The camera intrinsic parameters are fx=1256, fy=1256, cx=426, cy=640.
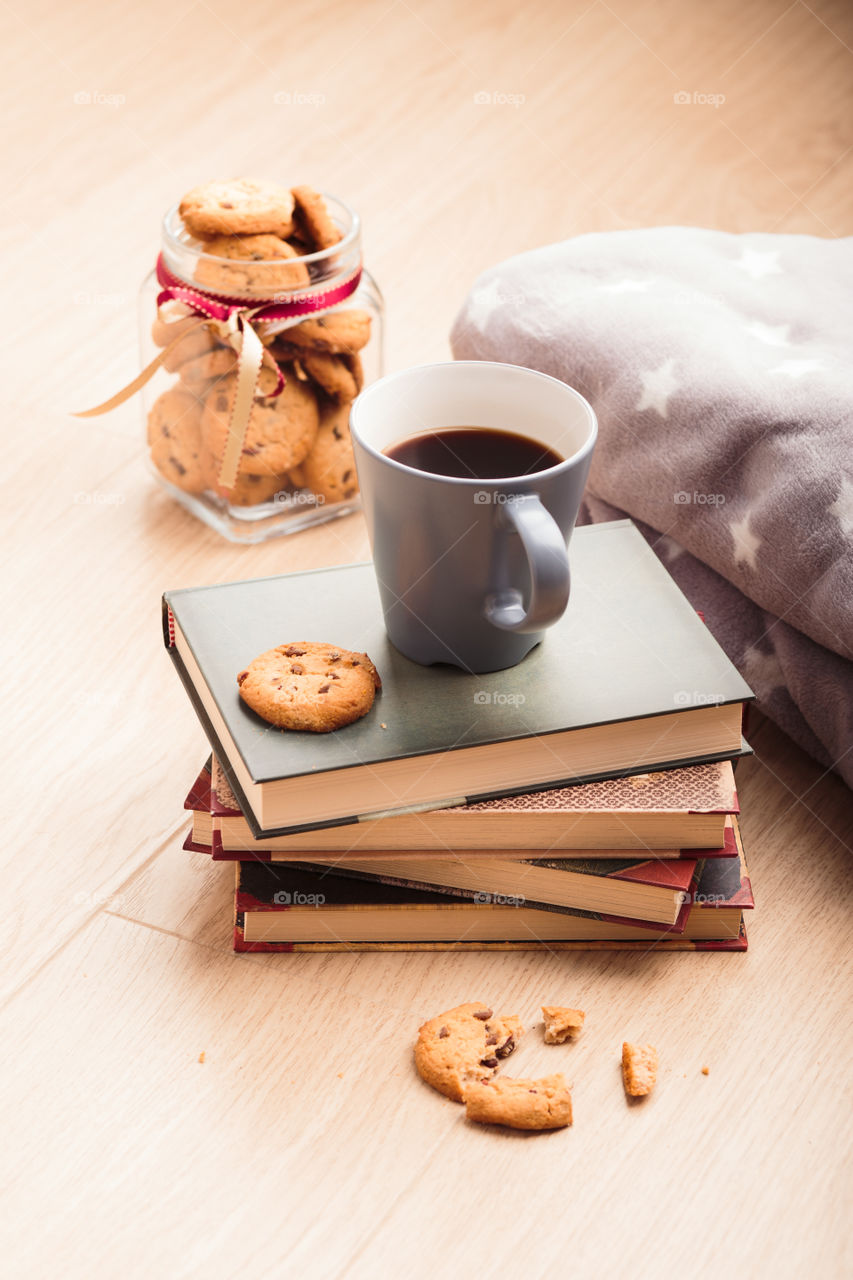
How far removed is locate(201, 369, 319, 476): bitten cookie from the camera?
82 cm

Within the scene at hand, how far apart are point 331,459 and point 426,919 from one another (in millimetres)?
379

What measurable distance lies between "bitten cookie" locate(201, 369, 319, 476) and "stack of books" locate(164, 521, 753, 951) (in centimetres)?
24

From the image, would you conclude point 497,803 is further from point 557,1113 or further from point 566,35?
point 566,35

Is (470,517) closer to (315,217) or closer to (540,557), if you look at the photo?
(540,557)

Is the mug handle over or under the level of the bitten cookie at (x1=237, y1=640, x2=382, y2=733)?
over

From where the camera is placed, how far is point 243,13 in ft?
4.96

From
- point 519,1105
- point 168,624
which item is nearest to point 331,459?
point 168,624

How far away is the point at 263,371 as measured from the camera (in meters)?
0.82

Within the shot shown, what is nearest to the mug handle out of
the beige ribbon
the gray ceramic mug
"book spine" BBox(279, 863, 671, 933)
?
the gray ceramic mug

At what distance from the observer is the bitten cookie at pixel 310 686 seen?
1.76 feet

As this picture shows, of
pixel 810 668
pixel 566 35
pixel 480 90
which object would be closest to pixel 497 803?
pixel 810 668

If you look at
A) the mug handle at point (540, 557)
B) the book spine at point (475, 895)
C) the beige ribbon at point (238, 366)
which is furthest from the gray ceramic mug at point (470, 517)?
the beige ribbon at point (238, 366)

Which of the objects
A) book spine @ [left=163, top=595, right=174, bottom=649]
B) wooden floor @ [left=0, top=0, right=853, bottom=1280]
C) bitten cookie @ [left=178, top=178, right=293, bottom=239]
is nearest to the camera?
wooden floor @ [left=0, top=0, right=853, bottom=1280]

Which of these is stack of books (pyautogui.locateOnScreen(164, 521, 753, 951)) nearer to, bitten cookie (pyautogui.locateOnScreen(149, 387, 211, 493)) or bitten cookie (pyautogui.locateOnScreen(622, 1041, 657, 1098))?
bitten cookie (pyautogui.locateOnScreen(622, 1041, 657, 1098))
